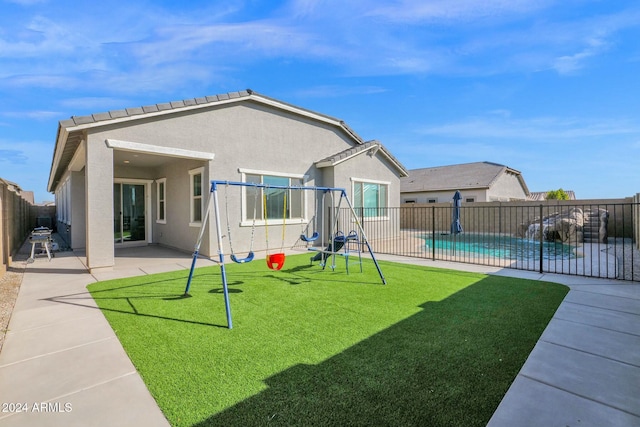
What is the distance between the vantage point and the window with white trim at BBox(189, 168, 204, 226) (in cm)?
1002

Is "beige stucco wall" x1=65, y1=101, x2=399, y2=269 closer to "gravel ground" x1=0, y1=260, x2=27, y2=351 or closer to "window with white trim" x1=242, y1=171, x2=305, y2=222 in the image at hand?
"window with white trim" x1=242, y1=171, x2=305, y2=222

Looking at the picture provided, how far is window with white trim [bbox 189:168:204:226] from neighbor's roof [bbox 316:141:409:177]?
4639 mm

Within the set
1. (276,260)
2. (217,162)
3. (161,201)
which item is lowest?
(276,260)

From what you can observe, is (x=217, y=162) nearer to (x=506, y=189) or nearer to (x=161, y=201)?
(x=161, y=201)

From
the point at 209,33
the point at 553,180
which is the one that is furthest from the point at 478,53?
the point at 553,180

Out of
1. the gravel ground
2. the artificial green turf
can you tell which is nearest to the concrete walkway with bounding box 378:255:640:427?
the artificial green turf

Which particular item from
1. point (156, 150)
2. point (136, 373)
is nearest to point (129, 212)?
point (156, 150)

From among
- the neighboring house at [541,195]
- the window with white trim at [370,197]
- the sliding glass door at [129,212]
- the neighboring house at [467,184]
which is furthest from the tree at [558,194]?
the sliding glass door at [129,212]

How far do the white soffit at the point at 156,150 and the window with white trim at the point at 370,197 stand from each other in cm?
636

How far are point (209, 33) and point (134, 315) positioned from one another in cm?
931

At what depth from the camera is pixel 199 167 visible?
9.73 meters

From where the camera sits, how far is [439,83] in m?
14.2

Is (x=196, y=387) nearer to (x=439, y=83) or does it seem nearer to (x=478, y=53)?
(x=478, y=53)

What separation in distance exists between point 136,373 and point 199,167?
773cm
